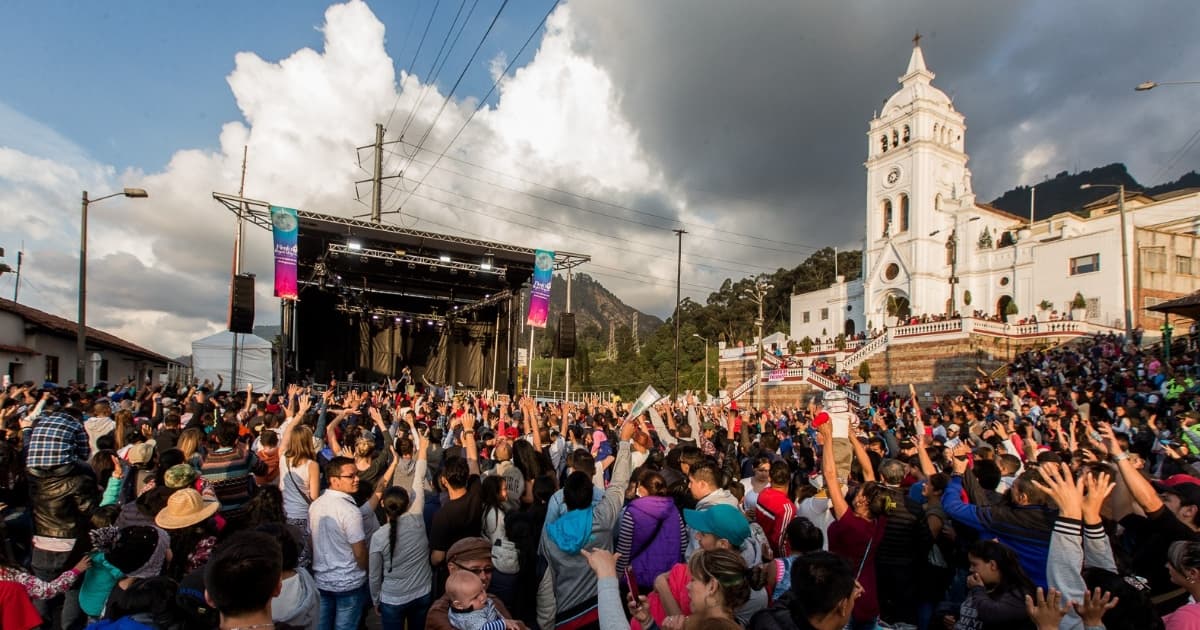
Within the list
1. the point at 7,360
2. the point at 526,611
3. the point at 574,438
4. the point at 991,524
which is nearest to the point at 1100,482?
the point at 991,524

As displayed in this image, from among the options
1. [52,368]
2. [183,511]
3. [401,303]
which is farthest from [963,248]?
[52,368]

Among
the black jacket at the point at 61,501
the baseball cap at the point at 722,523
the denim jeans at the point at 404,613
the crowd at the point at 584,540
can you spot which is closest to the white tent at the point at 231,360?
the crowd at the point at 584,540

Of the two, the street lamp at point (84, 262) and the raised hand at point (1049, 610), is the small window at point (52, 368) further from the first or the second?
the raised hand at point (1049, 610)

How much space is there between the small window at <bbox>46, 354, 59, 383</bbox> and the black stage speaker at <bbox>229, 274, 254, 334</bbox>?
30.3 feet

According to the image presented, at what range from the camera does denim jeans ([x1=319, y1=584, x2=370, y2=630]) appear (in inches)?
146

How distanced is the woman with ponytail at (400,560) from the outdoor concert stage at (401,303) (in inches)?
602

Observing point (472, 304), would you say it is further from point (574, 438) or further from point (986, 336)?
point (986, 336)

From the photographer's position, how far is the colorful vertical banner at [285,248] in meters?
16.6

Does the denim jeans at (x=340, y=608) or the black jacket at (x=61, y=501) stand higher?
the black jacket at (x=61, y=501)

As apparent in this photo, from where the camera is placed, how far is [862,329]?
40.9 meters

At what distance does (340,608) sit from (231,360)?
20.2 meters

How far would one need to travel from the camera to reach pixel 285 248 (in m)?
16.9

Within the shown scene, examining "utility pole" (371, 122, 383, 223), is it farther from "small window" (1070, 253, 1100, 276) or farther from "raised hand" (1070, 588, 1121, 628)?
"small window" (1070, 253, 1100, 276)

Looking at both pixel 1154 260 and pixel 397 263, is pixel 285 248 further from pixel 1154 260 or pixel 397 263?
pixel 1154 260
